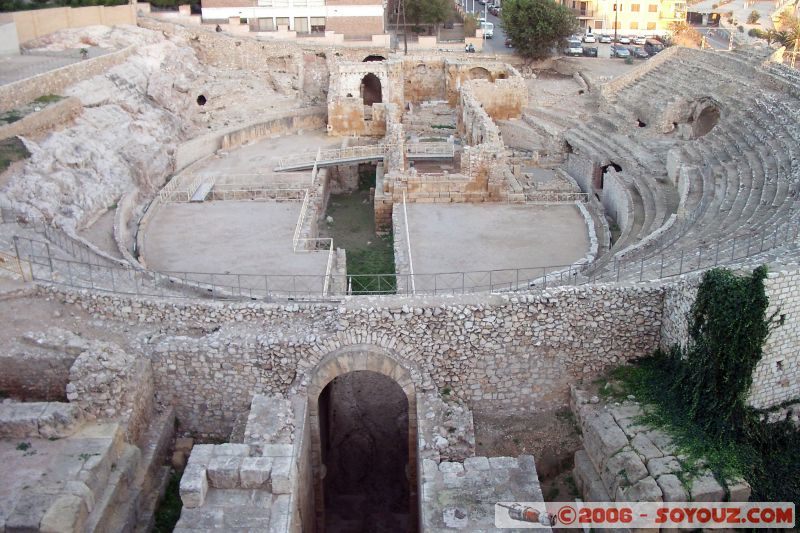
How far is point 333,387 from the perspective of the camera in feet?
58.9

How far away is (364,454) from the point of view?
16281 mm

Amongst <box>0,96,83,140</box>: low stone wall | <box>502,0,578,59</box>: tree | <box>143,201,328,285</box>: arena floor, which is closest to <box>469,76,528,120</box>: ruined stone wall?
<box>502,0,578,59</box>: tree

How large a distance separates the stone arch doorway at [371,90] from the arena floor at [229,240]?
15336 mm

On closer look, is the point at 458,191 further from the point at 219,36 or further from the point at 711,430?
the point at 219,36

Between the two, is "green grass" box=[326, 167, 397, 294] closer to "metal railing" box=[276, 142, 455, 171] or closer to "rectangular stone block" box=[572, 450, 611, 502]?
"metal railing" box=[276, 142, 455, 171]

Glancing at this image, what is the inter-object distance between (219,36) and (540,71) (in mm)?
17353

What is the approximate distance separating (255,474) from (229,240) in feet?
41.9

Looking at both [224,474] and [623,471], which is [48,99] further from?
[623,471]

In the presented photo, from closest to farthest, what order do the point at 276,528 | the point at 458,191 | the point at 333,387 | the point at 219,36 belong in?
1. the point at 276,528
2. the point at 333,387
3. the point at 458,191
4. the point at 219,36

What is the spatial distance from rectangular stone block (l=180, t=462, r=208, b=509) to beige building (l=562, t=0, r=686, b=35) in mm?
49968

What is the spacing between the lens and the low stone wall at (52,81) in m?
25.0

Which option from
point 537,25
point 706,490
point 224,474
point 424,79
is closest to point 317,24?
point 424,79

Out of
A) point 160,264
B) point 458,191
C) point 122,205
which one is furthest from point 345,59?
point 160,264

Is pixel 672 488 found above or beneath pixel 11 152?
beneath
